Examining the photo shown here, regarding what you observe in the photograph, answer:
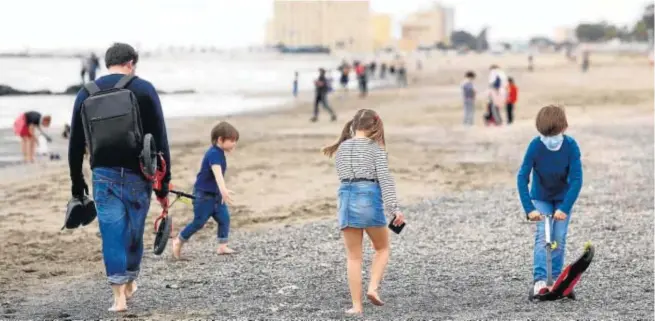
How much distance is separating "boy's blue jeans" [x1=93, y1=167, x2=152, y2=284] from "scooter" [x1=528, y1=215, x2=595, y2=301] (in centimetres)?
266

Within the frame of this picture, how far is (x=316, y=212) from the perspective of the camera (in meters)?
11.7

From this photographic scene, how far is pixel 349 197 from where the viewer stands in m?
6.10

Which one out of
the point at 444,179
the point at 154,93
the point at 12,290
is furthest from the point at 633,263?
the point at 444,179

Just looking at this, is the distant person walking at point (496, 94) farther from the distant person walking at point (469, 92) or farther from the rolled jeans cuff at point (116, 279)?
the rolled jeans cuff at point (116, 279)

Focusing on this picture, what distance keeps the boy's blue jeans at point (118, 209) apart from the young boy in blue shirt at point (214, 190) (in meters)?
1.71

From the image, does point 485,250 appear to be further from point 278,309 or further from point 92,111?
point 92,111

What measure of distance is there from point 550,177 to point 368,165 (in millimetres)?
1332

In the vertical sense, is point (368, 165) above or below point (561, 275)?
above

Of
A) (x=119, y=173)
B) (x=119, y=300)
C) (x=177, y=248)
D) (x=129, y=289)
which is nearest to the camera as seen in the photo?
(x=119, y=173)

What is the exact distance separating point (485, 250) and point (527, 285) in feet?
4.79

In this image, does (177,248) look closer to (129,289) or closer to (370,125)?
(129,289)

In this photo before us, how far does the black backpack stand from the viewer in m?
6.00

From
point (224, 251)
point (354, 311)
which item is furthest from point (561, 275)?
point (224, 251)

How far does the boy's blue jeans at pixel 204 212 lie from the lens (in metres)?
8.55
